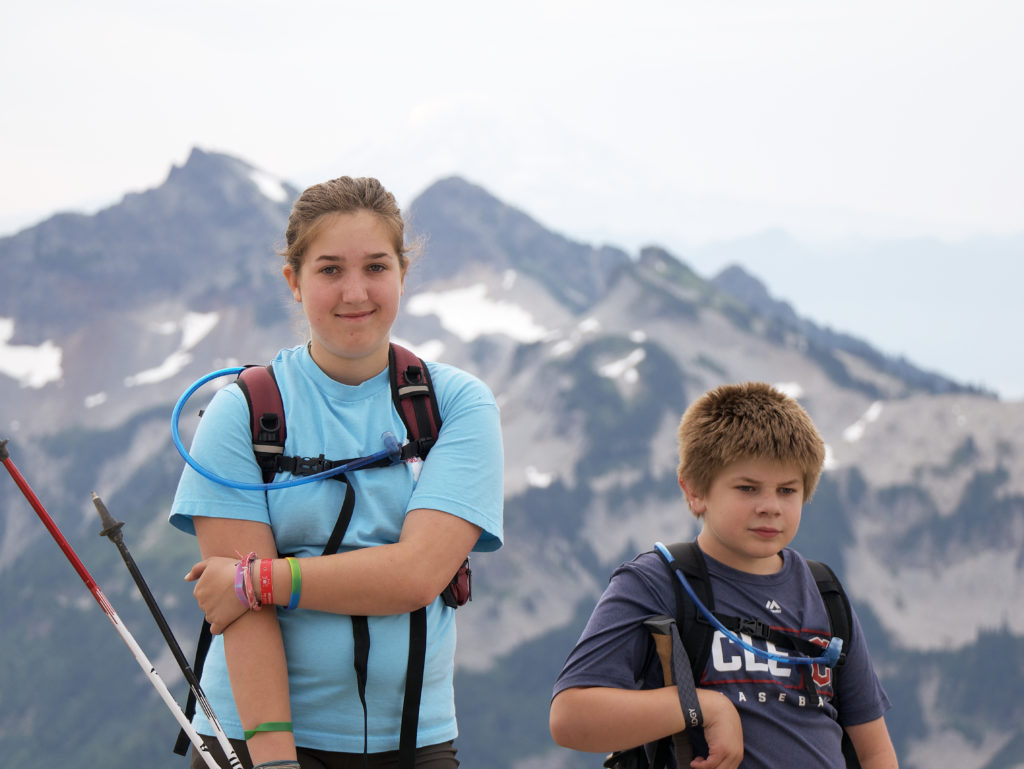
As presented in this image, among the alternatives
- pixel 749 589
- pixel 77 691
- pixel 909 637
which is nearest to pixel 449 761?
pixel 749 589

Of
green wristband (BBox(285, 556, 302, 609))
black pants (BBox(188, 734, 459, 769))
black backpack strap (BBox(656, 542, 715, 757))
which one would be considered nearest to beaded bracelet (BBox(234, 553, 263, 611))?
green wristband (BBox(285, 556, 302, 609))

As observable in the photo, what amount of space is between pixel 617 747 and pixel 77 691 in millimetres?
165851

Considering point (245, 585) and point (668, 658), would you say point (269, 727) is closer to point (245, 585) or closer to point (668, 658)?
point (245, 585)

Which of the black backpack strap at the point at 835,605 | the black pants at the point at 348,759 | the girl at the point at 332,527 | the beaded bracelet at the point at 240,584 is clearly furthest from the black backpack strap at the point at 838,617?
the beaded bracelet at the point at 240,584

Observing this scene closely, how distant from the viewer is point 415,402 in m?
3.76

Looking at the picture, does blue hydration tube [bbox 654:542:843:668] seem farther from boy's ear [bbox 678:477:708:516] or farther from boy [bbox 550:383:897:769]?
boy's ear [bbox 678:477:708:516]

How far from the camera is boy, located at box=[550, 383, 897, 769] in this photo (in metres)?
3.48

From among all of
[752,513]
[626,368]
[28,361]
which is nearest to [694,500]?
[752,513]

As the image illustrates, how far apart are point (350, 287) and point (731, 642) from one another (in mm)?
1916

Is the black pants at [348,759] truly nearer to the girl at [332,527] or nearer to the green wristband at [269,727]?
the girl at [332,527]

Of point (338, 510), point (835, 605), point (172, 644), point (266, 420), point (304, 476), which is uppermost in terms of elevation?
point (266, 420)

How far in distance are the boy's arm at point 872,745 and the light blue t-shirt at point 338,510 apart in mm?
1561

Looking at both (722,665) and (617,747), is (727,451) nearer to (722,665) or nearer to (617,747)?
(722,665)

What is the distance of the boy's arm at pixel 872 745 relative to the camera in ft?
12.5
